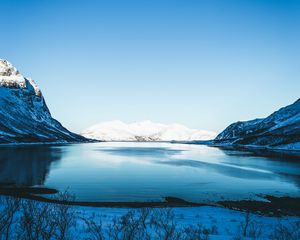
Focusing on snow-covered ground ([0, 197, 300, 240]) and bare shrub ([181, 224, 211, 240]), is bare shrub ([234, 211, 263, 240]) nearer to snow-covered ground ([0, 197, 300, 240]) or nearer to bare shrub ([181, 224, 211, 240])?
snow-covered ground ([0, 197, 300, 240])

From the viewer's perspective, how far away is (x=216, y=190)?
33625 millimetres

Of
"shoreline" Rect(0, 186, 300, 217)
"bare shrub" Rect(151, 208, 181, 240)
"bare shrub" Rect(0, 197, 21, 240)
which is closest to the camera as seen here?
"bare shrub" Rect(0, 197, 21, 240)

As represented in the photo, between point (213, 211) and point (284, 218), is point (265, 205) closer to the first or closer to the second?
point (284, 218)

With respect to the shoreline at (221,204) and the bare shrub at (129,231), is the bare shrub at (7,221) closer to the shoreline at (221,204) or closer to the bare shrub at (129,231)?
the bare shrub at (129,231)

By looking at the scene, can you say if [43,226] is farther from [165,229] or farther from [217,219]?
[217,219]

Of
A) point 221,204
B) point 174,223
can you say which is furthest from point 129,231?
point 221,204

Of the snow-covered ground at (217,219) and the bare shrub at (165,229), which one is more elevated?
the bare shrub at (165,229)

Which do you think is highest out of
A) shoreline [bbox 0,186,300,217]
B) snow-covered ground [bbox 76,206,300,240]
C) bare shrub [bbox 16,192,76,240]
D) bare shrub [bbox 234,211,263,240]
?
bare shrub [bbox 16,192,76,240]

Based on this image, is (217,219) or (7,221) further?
(217,219)

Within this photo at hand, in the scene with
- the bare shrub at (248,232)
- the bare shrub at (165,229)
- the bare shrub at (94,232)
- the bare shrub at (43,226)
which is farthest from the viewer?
the bare shrub at (248,232)

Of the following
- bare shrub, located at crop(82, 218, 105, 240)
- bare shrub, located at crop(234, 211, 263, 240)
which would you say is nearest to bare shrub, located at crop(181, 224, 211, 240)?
bare shrub, located at crop(234, 211, 263, 240)

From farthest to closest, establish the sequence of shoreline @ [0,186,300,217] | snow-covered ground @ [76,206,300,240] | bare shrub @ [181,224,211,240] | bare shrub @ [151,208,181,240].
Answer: shoreline @ [0,186,300,217], snow-covered ground @ [76,206,300,240], bare shrub @ [181,224,211,240], bare shrub @ [151,208,181,240]

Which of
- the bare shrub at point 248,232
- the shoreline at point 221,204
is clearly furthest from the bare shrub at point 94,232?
the shoreline at point 221,204

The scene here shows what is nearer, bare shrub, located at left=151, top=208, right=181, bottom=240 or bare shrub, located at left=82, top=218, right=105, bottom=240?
bare shrub, located at left=151, top=208, right=181, bottom=240
